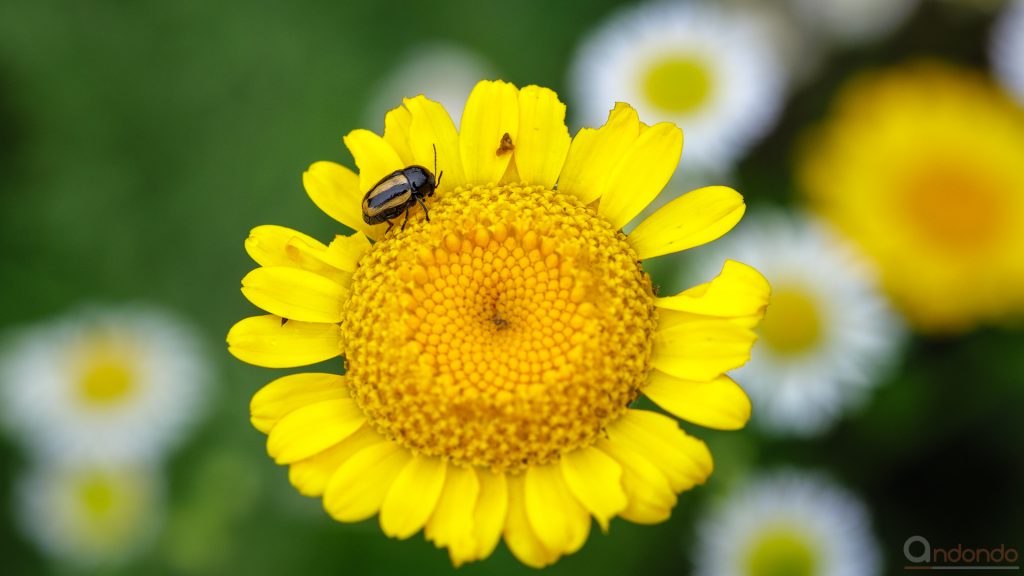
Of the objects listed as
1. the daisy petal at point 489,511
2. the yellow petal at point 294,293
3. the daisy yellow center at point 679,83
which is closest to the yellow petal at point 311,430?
the yellow petal at point 294,293

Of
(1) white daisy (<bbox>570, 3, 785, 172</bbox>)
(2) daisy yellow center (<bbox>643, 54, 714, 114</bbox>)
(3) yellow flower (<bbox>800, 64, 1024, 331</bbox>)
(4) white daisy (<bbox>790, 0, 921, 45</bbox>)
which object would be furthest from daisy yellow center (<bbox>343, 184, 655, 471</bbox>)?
(4) white daisy (<bbox>790, 0, 921, 45</bbox>)

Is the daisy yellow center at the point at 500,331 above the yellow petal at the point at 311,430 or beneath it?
above

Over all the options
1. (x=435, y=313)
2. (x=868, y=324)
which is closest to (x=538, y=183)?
(x=435, y=313)

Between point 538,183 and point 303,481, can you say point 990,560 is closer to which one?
point 538,183

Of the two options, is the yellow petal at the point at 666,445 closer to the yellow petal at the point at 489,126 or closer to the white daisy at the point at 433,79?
the yellow petal at the point at 489,126

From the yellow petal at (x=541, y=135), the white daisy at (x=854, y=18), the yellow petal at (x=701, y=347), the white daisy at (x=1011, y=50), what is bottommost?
the yellow petal at (x=701, y=347)

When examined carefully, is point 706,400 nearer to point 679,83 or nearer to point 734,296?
point 734,296

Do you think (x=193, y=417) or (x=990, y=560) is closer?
(x=990, y=560)
